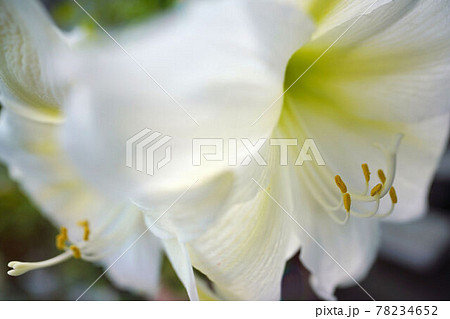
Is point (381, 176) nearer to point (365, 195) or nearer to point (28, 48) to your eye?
point (365, 195)

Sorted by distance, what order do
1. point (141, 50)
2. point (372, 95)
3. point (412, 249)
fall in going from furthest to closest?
point (412, 249), point (372, 95), point (141, 50)

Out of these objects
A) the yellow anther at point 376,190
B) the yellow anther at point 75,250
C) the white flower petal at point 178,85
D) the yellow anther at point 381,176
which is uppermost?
the white flower petal at point 178,85

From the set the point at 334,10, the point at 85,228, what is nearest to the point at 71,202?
the point at 85,228

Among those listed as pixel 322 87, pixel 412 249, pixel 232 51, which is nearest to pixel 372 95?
pixel 322 87

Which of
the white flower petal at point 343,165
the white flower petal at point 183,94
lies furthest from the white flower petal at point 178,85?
the white flower petal at point 343,165

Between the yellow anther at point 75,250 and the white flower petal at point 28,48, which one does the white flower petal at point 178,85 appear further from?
the yellow anther at point 75,250

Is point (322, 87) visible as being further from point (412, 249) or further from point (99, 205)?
point (412, 249)
